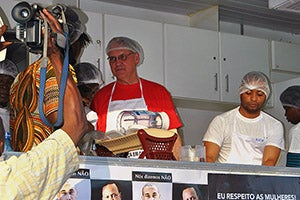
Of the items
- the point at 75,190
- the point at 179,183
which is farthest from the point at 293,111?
the point at 75,190

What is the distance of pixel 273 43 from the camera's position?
5.14 m

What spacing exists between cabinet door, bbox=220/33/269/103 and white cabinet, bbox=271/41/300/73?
0.25 feet

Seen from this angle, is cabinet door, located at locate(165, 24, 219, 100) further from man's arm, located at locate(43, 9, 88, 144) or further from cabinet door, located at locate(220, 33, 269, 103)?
man's arm, located at locate(43, 9, 88, 144)

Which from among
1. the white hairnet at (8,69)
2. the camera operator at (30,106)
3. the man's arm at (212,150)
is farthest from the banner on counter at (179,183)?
the white hairnet at (8,69)

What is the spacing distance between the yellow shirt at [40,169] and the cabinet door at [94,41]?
9.48ft

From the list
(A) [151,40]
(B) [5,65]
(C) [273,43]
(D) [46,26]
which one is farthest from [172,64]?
(D) [46,26]

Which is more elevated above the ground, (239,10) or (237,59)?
(239,10)

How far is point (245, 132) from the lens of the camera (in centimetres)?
367

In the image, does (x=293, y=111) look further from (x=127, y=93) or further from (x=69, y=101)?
(x=69, y=101)

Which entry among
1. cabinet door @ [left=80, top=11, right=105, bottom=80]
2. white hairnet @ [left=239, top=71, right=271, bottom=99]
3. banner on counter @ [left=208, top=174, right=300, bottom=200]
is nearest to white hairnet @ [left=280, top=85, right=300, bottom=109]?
white hairnet @ [left=239, top=71, right=271, bottom=99]

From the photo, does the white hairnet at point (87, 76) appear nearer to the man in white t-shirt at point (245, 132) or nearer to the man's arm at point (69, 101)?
the man in white t-shirt at point (245, 132)

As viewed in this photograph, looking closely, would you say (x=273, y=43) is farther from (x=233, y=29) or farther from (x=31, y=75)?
(x=31, y=75)

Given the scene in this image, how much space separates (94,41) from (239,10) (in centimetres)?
133

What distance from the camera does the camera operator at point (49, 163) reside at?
4.02 ft
